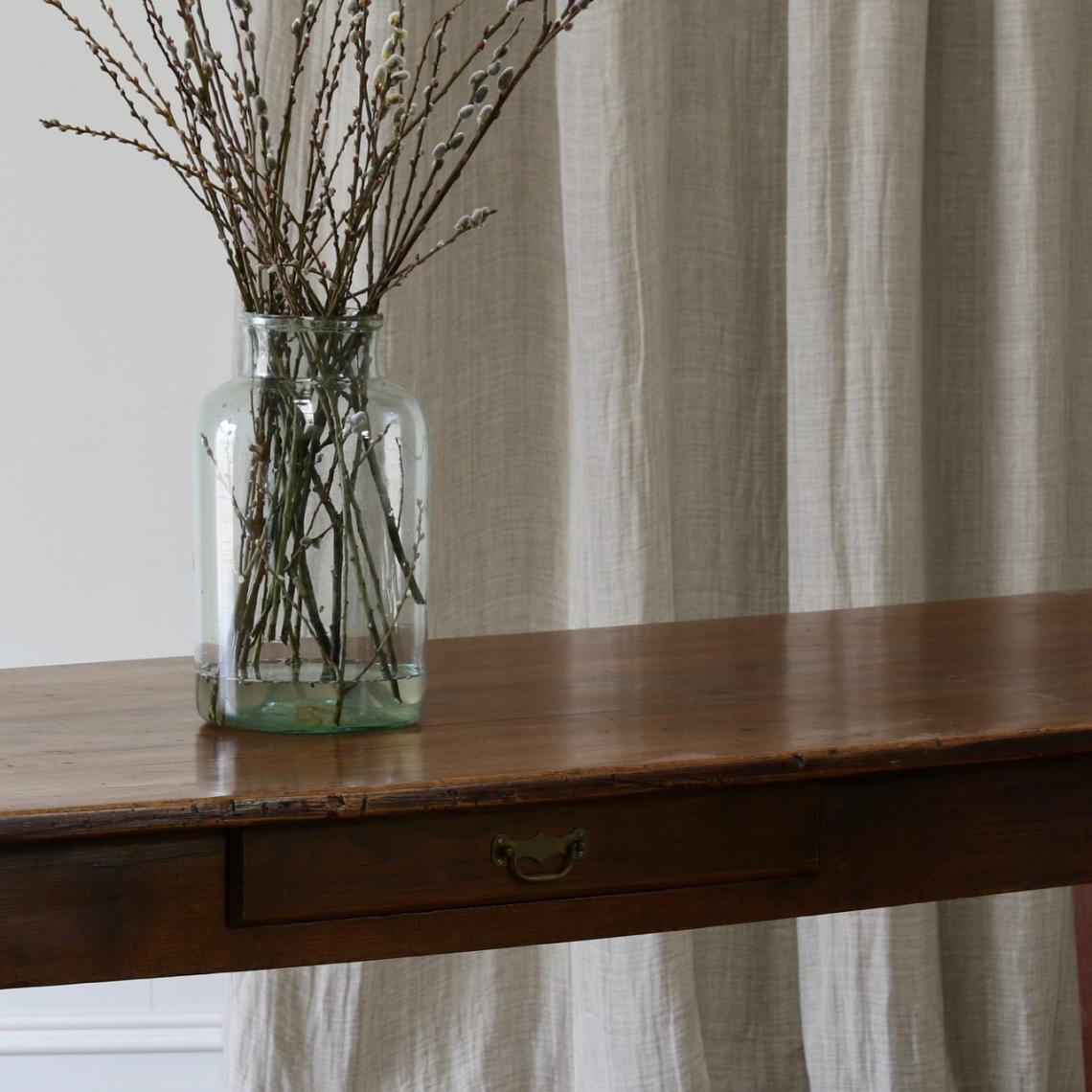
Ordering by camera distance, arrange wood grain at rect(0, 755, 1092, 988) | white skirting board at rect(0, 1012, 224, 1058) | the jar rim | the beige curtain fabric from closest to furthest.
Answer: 1. wood grain at rect(0, 755, 1092, 988)
2. the jar rim
3. the beige curtain fabric
4. white skirting board at rect(0, 1012, 224, 1058)

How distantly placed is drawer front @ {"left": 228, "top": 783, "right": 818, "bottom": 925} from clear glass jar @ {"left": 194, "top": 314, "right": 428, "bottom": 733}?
13 cm

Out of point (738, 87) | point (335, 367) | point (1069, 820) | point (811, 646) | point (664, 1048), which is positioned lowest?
point (664, 1048)

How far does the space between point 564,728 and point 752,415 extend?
1.07 m

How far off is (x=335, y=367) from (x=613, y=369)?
0.86m

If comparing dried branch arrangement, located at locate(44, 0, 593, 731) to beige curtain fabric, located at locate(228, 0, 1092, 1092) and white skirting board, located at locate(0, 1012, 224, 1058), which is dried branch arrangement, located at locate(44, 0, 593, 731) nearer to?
beige curtain fabric, located at locate(228, 0, 1092, 1092)

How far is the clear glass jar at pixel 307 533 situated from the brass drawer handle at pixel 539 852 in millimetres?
132

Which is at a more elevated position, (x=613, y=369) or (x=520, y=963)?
(x=613, y=369)

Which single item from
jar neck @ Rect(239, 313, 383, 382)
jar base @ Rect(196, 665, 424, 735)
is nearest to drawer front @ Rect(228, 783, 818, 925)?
jar base @ Rect(196, 665, 424, 735)

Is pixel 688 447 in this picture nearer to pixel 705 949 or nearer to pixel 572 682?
pixel 705 949

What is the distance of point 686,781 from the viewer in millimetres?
811

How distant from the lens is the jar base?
900mm

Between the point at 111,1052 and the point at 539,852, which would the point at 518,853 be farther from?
the point at 111,1052

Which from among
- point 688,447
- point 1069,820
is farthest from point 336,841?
point 688,447

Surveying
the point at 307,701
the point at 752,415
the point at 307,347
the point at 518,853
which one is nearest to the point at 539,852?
the point at 518,853
